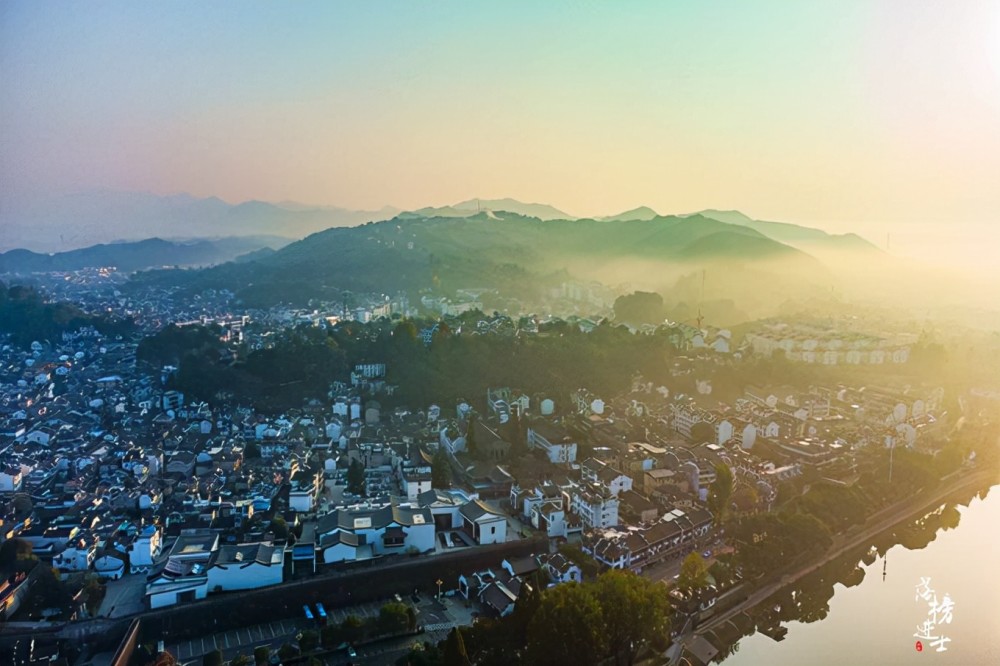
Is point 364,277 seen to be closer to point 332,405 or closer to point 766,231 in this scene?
point 332,405

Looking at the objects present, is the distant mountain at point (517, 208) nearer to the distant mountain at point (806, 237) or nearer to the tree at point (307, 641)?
the distant mountain at point (806, 237)

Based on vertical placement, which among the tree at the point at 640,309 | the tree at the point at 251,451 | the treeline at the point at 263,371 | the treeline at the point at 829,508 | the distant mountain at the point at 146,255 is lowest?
the treeline at the point at 829,508

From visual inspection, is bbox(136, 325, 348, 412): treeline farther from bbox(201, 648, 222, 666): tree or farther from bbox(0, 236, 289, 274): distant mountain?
bbox(0, 236, 289, 274): distant mountain

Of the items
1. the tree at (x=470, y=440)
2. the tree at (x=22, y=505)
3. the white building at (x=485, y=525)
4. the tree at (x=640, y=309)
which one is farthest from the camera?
the tree at (x=640, y=309)

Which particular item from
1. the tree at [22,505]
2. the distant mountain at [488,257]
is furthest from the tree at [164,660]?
the distant mountain at [488,257]

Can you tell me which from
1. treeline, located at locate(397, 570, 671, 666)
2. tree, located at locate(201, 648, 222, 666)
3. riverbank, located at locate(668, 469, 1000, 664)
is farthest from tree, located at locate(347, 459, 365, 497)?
riverbank, located at locate(668, 469, 1000, 664)

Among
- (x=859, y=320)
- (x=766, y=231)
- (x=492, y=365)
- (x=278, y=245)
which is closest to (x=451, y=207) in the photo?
(x=278, y=245)
